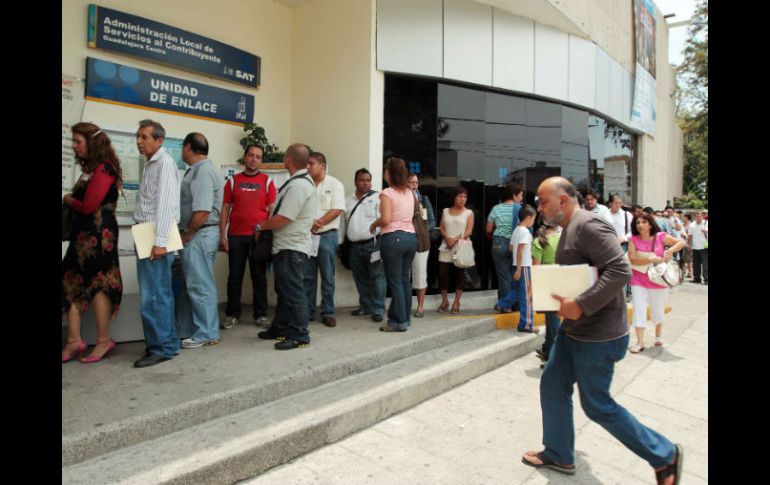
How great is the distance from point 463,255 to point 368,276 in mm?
1374

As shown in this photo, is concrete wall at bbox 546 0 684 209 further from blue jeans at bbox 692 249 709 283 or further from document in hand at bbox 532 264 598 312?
document in hand at bbox 532 264 598 312

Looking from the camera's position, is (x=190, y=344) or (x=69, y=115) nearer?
(x=190, y=344)

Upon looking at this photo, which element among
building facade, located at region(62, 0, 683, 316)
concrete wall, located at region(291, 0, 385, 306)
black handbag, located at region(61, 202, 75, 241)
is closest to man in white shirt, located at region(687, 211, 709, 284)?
building facade, located at region(62, 0, 683, 316)

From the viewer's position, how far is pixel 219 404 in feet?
10.7

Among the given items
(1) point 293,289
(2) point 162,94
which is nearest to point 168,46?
(2) point 162,94

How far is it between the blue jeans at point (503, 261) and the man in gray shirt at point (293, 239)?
124 inches

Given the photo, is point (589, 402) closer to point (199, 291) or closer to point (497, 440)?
point (497, 440)

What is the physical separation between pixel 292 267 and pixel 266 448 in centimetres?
180

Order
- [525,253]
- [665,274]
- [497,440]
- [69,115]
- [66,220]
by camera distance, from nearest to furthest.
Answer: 1. [497,440]
2. [66,220]
3. [69,115]
4. [525,253]
5. [665,274]

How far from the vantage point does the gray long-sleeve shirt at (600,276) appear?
2.65m

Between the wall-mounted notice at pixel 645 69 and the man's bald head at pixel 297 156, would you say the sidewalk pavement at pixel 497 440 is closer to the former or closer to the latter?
the man's bald head at pixel 297 156
